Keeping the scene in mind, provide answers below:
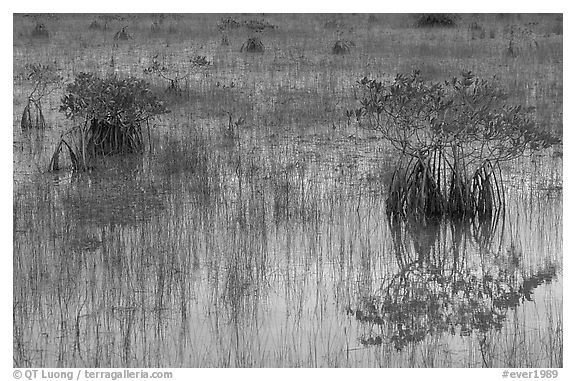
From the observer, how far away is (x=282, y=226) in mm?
9078

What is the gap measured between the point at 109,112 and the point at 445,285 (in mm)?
4856

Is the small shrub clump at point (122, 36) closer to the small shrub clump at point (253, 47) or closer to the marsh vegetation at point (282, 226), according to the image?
the small shrub clump at point (253, 47)

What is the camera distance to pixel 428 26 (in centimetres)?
1914

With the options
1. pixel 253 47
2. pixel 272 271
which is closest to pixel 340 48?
pixel 253 47


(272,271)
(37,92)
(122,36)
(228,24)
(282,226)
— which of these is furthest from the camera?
(228,24)

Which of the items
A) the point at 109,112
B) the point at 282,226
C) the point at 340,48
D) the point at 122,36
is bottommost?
the point at 282,226

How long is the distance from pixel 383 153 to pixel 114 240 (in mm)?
3640

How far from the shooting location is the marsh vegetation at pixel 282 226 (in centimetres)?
681

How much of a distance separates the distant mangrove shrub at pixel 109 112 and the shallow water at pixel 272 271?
0.53m

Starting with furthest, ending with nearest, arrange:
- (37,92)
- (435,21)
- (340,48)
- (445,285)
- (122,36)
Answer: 1. (435,21)
2. (122,36)
3. (340,48)
4. (37,92)
5. (445,285)

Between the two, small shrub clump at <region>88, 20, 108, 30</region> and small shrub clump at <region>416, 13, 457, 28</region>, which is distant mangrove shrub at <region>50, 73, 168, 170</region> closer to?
small shrub clump at <region>88, 20, 108, 30</region>

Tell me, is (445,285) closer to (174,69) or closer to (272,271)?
(272,271)
